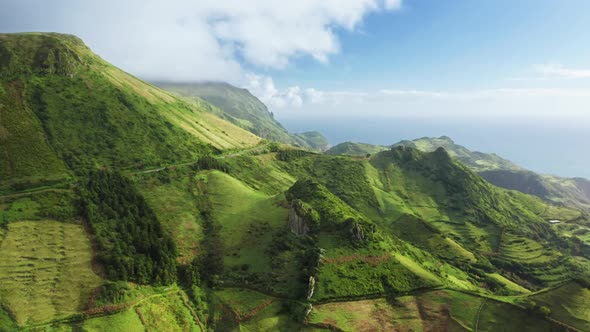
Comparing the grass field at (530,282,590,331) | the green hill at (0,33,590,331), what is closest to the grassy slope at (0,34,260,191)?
the green hill at (0,33,590,331)

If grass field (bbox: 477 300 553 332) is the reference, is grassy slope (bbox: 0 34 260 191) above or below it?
above

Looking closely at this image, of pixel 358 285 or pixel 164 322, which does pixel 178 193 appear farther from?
pixel 358 285

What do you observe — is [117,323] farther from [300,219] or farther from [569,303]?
[569,303]

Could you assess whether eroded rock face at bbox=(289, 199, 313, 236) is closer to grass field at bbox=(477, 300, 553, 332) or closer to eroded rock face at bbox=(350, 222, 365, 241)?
eroded rock face at bbox=(350, 222, 365, 241)

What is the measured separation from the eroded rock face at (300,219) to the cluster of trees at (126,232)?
42.6 meters

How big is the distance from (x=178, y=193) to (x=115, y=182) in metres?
26.1

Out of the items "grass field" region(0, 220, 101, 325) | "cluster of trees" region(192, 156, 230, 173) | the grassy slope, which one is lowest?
"grass field" region(0, 220, 101, 325)

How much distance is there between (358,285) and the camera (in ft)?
317

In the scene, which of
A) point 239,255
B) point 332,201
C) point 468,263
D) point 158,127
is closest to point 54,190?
point 239,255

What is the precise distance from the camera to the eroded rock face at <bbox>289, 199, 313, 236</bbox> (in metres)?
116

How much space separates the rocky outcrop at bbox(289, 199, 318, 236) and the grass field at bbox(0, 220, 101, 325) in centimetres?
6291

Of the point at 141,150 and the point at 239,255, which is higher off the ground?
the point at 141,150

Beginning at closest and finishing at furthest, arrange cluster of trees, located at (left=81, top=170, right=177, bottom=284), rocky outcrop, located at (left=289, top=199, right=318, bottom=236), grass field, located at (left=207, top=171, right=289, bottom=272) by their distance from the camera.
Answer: cluster of trees, located at (left=81, top=170, right=177, bottom=284)
grass field, located at (left=207, top=171, right=289, bottom=272)
rocky outcrop, located at (left=289, top=199, right=318, bottom=236)

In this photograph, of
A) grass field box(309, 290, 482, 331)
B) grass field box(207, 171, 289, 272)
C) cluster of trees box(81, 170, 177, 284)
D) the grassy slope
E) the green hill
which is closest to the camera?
the green hill
